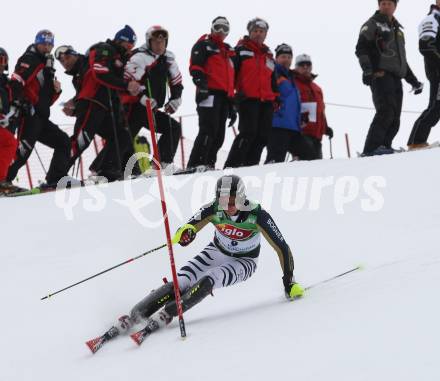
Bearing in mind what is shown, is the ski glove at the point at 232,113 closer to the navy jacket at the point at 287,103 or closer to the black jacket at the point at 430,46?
the navy jacket at the point at 287,103

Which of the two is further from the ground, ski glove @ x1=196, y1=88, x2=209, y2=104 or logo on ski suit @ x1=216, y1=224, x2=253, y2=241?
ski glove @ x1=196, y1=88, x2=209, y2=104

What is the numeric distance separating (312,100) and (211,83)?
163 centimetres

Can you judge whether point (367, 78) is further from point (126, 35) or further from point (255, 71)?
point (126, 35)

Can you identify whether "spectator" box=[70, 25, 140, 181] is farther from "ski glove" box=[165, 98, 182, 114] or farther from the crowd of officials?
"ski glove" box=[165, 98, 182, 114]

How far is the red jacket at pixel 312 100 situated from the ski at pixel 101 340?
5490 mm

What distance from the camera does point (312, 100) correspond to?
10.0m

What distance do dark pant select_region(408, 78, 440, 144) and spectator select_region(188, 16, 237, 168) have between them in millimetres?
2250

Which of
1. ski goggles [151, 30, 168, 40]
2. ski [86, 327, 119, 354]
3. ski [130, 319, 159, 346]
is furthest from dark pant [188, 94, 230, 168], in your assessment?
ski [86, 327, 119, 354]

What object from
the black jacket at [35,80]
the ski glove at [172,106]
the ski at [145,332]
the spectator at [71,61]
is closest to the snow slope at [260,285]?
the ski at [145,332]

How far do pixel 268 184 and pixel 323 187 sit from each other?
23.9 inches

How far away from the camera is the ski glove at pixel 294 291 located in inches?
212

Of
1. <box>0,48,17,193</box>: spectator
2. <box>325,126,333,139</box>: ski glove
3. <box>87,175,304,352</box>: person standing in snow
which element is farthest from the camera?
<box>325,126,333,139</box>: ski glove

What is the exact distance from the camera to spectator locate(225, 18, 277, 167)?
9250 millimetres

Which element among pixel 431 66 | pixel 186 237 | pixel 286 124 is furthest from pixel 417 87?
pixel 186 237
